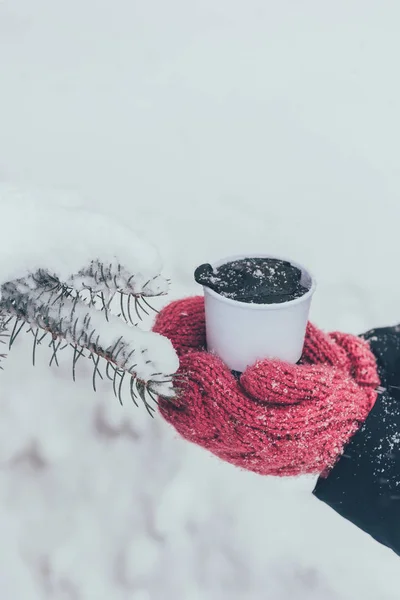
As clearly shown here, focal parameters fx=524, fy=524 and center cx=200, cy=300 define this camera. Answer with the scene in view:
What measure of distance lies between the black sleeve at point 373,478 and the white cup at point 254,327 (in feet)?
0.53

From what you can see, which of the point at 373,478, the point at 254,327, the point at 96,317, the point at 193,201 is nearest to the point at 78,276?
the point at 96,317

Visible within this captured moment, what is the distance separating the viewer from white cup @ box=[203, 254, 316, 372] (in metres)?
0.73

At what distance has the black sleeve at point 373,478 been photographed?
2.63 feet

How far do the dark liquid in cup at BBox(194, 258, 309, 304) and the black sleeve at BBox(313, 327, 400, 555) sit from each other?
9.7 inches

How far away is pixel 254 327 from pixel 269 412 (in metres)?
0.13

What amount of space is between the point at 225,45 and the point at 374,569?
1585mm

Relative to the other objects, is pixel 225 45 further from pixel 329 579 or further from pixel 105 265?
pixel 329 579

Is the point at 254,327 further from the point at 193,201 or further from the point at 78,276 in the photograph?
the point at 193,201

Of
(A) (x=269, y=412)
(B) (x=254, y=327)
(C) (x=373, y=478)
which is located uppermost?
(B) (x=254, y=327)

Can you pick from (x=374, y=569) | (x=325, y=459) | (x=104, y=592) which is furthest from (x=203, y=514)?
(x=325, y=459)

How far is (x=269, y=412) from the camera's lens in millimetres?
753

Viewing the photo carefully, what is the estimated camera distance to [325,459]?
2.63 ft

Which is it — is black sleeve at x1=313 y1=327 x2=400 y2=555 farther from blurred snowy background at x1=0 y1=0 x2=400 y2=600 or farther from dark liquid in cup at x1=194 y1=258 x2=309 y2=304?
blurred snowy background at x1=0 y1=0 x2=400 y2=600

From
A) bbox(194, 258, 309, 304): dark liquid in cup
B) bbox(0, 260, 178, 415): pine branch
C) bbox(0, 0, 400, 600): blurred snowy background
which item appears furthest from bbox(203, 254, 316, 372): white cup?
bbox(0, 0, 400, 600): blurred snowy background
